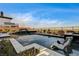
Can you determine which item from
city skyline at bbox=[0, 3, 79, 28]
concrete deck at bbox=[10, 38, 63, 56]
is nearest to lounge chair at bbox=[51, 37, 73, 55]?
concrete deck at bbox=[10, 38, 63, 56]

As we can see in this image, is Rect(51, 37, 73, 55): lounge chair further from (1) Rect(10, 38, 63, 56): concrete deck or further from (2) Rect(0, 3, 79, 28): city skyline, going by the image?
(2) Rect(0, 3, 79, 28): city skyline

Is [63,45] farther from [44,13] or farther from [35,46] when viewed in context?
[44,13]

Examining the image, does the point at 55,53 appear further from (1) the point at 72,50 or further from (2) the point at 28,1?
(2) the point at 28,1

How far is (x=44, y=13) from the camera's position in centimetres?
177

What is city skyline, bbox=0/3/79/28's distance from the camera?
A: 5.78ft

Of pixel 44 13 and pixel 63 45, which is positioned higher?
pixel 44 13

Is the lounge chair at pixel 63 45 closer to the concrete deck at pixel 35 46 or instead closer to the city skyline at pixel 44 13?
the concrete deck at pixel 35 46

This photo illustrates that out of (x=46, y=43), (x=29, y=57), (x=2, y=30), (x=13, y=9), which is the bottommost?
(x=29, y=57)

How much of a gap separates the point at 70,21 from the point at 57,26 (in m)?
0.15

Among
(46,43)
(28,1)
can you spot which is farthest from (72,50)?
(28,1)

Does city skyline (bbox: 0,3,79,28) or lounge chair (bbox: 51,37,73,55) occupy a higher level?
city skyline (bbox: 0,3,79,28)

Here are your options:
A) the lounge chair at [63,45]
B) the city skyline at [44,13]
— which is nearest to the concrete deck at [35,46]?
the lounge chair at [63,45]

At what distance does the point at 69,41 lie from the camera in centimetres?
178

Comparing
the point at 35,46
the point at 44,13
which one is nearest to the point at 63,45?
the point at 35,46
